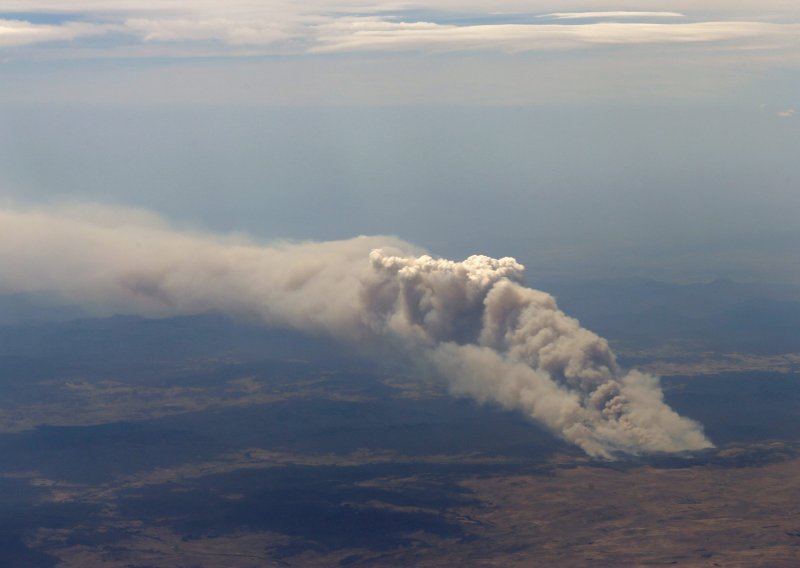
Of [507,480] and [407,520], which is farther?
[507,480]

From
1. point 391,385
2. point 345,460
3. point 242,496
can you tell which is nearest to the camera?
point 242,496

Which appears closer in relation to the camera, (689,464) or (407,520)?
(407,520)

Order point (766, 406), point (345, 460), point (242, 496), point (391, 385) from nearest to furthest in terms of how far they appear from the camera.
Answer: point (242, 496), point (345, 460), point (766, 406), point (391, 385)

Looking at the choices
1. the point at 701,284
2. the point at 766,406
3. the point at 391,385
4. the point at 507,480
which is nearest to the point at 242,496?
the point at 507,480

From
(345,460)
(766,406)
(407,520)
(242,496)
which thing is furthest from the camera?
(766,406)

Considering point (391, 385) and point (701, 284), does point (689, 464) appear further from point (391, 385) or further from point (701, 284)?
point (701, 284)

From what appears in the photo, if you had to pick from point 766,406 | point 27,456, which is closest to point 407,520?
point 27,456

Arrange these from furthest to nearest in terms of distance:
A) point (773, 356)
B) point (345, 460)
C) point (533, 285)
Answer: point (533, 285)
point (773, 356)
point (345, 460)

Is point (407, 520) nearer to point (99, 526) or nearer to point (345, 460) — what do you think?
point (345, 460)

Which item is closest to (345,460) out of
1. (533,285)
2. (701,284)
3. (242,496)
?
(242,496)
